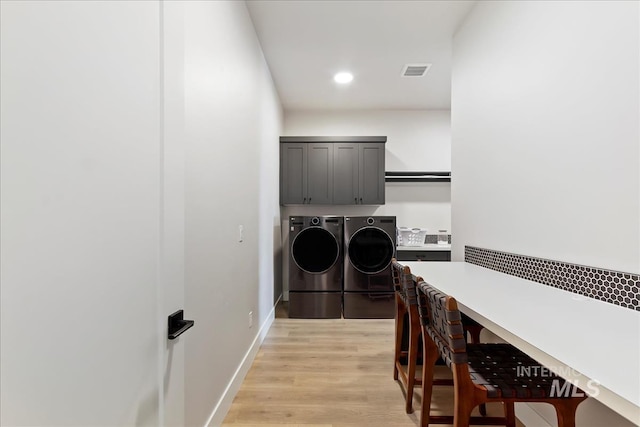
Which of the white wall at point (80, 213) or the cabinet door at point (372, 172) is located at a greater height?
the cabinet door at point (372, 172)

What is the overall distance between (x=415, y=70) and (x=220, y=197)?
2.65m

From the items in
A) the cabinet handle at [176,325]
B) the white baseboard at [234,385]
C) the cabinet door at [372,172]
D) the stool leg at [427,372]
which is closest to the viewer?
the cabinet handle at [176,325]

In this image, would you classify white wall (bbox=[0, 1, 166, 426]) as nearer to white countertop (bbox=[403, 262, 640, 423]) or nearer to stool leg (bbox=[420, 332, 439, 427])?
white countertop (bbox=[403, 262, 640, 423])

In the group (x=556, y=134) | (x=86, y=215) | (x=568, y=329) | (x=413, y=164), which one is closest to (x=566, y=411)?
(x=568, y=329)

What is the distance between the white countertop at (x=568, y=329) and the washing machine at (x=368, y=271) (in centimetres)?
205

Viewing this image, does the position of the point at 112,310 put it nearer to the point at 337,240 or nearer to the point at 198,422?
the point at 198,422

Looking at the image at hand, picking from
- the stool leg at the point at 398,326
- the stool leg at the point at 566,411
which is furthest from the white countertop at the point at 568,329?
the stool leg at the point at 398,326

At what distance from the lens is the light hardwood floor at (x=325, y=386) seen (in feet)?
6.05

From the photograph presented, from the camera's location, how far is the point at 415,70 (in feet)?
11.0

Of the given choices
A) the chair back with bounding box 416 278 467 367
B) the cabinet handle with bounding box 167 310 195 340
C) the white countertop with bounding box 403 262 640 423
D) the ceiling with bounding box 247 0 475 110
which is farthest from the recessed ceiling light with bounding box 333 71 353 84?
the cabinet handle with bounding box 167 310 195 340

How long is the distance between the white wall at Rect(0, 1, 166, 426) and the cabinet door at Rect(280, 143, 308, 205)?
133 inches

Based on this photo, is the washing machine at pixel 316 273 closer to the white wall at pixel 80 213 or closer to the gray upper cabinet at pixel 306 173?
the gray upper cabinet at pixel 306 173

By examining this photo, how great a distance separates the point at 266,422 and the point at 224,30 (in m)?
2.31

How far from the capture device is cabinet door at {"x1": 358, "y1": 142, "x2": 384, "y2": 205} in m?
4.11
